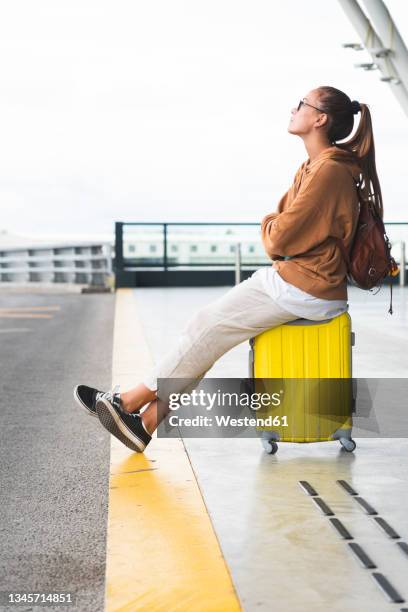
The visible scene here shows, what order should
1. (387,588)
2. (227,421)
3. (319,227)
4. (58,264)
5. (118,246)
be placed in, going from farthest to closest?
(58,264) → (118,246) → (227,421) → (319,227) → (387,588)

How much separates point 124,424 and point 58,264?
23571 mm

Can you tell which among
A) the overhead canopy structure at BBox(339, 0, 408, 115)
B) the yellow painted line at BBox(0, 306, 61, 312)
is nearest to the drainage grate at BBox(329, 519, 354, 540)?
the yellow painted line at BBox(0, 306, 61, 312)

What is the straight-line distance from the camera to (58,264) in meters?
27.5

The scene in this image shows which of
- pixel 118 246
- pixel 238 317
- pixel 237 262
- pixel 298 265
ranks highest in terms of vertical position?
pixel 298 265

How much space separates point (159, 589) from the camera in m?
2.68

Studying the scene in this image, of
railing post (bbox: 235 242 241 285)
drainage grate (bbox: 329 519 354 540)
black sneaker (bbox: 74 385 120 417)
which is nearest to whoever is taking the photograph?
drainage grate (bbox: 329 519 354 540)

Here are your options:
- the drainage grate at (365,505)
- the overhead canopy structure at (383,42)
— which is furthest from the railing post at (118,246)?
the drainage grate at (365,505)

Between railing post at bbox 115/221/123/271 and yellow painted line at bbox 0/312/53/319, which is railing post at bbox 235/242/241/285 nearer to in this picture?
railing post at bbox 115/221/123/271

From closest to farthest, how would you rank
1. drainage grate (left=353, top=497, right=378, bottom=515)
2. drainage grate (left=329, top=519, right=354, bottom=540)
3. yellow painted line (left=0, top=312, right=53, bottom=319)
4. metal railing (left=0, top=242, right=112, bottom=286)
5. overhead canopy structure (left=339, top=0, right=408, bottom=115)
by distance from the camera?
drainage grate (left=329, top=519, right=354, bottom=540) < drainage grate (left=353, top=497, right=378, bottom=515) < yellow painted line (left=0, top=312, right=53, bottom=319) < overhead canopy structure (left=339, top=0, right=408, bottom=115) < metal railing (left=0, top=242, right=112, bottom=286)

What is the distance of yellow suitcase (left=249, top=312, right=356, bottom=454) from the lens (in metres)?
4.10

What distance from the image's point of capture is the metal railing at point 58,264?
25672mm

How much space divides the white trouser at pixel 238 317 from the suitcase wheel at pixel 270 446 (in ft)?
1.26

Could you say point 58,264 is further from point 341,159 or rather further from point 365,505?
point 365,505

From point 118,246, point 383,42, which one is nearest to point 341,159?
point 118,246
